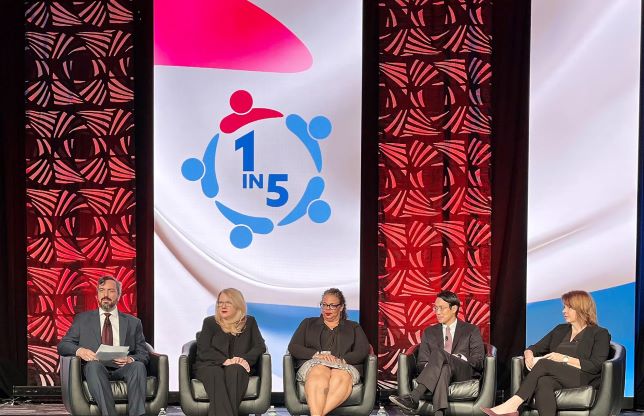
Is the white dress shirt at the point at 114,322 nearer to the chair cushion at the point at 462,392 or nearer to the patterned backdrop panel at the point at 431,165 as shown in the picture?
the patterned backdrop panel at the point at 431,165

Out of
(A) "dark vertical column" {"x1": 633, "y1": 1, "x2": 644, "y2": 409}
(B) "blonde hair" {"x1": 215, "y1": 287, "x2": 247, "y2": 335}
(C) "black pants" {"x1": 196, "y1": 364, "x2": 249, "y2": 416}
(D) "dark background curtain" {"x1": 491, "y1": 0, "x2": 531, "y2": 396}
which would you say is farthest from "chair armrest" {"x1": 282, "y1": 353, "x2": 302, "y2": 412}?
(A) "dark vertical column" {"x1": 633, "y1": 1, "x2": 644, "y2": 409}

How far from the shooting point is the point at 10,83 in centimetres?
709

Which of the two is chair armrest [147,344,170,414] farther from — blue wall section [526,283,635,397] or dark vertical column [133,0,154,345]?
blue wall section [526,283,635,397]

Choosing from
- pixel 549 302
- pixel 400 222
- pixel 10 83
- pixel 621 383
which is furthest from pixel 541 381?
pixel 10 83

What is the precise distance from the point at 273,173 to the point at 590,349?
9.25ft

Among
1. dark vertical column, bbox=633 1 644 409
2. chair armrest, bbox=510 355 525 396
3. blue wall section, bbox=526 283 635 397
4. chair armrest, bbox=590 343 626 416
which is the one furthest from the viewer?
blue wall section, bbox=526 283 635 397

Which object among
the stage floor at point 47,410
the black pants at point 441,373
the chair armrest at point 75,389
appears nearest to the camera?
the chair armrest at point 75,389

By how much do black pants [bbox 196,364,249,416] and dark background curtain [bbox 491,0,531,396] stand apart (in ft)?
7.25

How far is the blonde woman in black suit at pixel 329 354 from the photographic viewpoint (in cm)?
595

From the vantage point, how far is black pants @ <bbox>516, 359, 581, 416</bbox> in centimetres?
Answer: 574

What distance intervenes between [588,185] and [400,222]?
1533 mm

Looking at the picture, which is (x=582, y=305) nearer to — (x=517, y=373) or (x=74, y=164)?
(x=517, y=373)

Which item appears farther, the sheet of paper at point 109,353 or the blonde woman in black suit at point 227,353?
the sheet of paper at point 109,353

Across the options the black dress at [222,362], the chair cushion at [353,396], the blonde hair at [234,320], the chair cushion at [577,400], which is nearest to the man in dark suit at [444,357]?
the chair cushion at [353,396]
